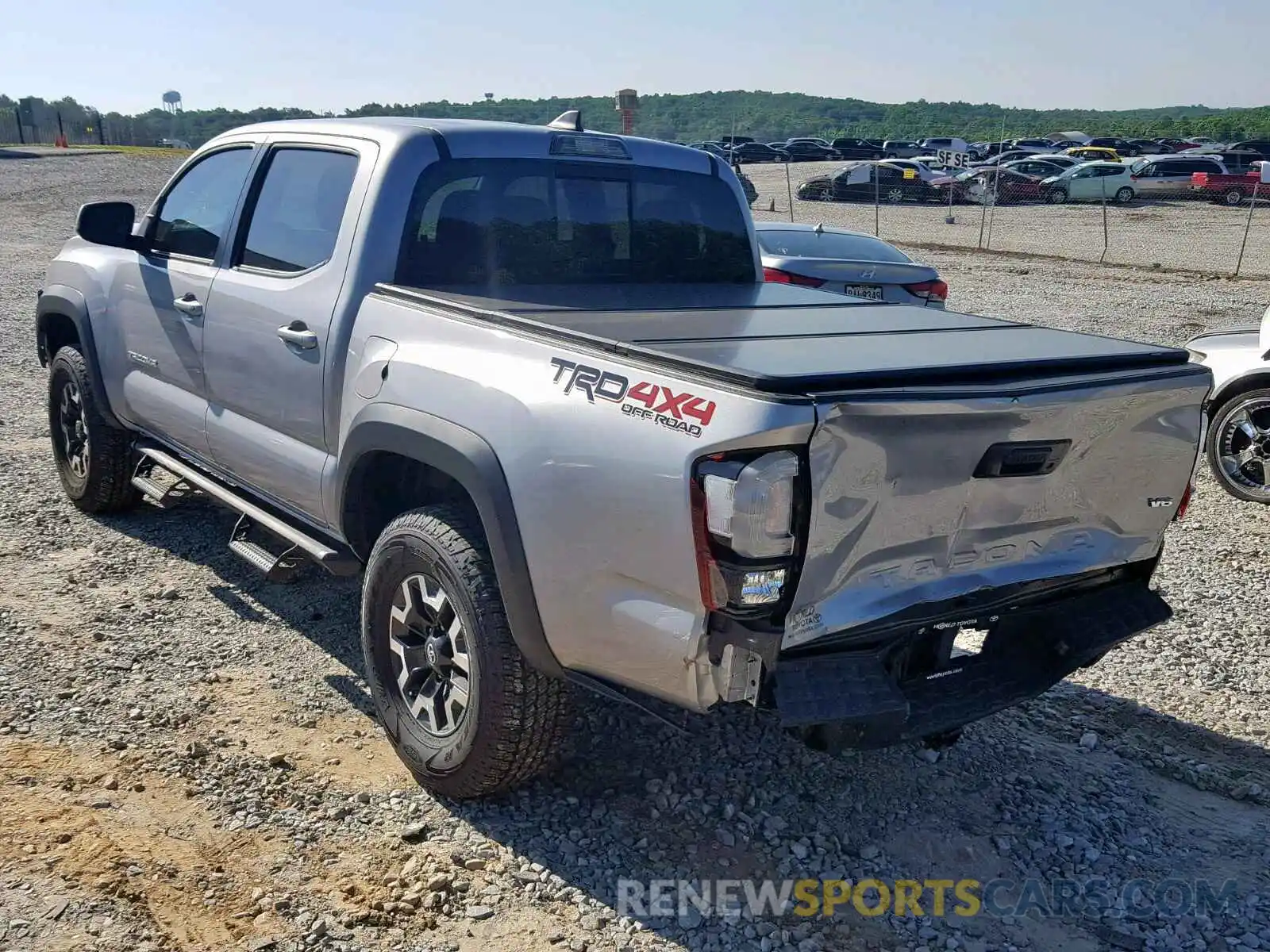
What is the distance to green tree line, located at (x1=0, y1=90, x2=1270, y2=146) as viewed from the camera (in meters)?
62.7

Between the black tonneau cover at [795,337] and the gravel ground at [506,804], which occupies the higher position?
the black tonneau cover at [795,337]

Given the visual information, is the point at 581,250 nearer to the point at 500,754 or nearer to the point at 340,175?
the point at 340,175

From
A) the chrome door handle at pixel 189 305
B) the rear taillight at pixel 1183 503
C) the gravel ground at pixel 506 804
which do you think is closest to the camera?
the gravel ground at pixel 506 804

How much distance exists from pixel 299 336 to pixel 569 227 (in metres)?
1.13

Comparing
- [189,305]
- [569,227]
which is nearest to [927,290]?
[569,227]

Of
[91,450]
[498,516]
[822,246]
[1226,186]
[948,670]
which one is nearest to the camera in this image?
[498,516]

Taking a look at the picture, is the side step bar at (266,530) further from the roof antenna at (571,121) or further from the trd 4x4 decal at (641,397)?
the roof antenna at (571,121)

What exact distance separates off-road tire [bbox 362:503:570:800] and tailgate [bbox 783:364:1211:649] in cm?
92

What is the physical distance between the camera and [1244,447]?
7105mm

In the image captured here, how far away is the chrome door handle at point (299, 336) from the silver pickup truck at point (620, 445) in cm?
1

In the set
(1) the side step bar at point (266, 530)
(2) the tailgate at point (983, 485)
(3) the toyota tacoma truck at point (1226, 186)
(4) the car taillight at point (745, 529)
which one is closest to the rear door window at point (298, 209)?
(1) the side step bar at point (266, 530)

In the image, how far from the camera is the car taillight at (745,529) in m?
2.62

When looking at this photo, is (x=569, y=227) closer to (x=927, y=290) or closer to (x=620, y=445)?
(x=620, y=445)

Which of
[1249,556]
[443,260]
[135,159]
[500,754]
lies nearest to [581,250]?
[443,260]
